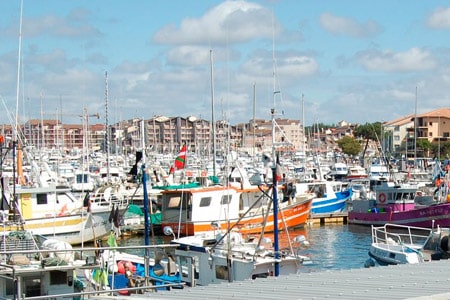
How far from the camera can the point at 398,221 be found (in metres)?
49.7

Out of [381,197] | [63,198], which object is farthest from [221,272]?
[381,197]

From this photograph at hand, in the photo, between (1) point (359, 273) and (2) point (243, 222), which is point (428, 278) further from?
(2) point (243, 222)

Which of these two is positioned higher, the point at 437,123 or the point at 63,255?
the point at 437,123

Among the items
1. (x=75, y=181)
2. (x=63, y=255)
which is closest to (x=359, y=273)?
(x=63, y=255)

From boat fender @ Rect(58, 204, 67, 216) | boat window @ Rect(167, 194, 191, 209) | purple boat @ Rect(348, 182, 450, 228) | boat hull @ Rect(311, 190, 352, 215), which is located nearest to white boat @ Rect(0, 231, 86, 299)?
boat fender @ Rect(58, 204, 67, 216)

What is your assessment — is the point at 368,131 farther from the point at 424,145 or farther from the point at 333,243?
the point at 333,243

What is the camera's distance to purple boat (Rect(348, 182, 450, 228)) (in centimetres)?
4869

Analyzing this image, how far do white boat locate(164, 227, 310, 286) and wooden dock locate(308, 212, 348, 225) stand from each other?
27.1 m

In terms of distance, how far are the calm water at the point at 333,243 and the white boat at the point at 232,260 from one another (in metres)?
8.49

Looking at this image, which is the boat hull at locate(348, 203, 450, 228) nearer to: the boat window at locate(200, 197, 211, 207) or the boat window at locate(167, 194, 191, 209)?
the boat window at locate(200, 197, 211, 207)

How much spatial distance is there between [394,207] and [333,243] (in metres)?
7.85

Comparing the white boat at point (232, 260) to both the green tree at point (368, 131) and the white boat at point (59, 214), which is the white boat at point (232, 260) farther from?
the green tree at point (368, 131)

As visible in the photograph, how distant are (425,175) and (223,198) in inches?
1692

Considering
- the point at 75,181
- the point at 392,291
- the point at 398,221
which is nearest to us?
the point at 392,291
